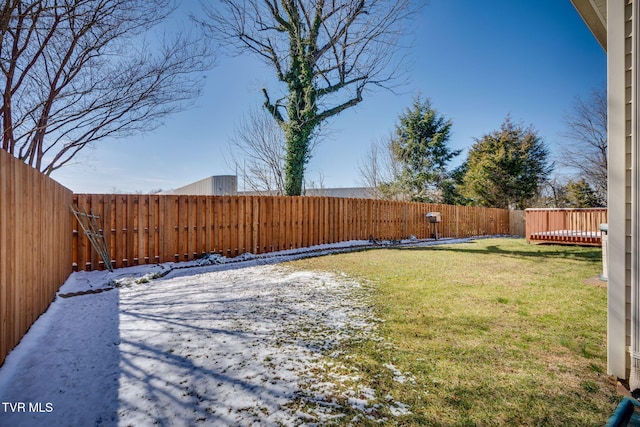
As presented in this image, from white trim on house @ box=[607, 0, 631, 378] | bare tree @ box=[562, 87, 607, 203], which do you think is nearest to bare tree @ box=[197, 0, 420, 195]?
white trim on house @ box=[607, 0, 631, 378]

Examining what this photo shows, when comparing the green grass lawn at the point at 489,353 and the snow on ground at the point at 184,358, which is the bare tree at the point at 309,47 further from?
the green grass lawn at the point at 489,353

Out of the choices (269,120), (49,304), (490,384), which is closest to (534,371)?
(490,384)

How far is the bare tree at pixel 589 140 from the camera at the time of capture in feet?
59.0

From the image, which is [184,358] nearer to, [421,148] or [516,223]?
[421,148]

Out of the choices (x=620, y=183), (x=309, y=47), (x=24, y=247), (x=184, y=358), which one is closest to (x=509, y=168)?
(x=309, y=47)

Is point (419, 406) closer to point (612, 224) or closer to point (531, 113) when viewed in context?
point (612, 224)

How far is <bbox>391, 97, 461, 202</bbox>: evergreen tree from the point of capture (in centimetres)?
1848

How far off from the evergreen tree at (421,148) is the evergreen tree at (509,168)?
11.5 ft

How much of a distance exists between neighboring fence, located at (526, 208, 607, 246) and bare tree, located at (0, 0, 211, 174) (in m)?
12.1

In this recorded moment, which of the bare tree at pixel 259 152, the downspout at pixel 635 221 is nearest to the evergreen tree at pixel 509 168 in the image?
the bare tree at pixel 259 152

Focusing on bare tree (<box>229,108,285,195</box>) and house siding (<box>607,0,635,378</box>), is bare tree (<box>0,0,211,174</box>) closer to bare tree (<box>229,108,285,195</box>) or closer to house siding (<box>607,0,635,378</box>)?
bare tree (<box>229,108,285,195</box>)

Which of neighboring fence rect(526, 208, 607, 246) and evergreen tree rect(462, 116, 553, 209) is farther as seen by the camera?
evergreen tree rect(462, 116, 553, 209)

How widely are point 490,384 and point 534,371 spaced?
0.41 m

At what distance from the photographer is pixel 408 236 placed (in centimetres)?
1270
